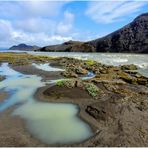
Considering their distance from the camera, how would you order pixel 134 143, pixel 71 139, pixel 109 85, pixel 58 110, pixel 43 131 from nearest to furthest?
pixel 134 143 → pixel 71 139 → pixel 43 131 → pixel 58 110 → pixel 109 85

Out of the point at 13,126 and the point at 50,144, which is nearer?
the point at 50,144

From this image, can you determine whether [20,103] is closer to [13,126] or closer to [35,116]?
[35,116]

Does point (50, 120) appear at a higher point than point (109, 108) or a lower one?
lower

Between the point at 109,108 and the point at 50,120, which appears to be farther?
the point at 109,108

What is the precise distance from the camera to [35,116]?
18.4m

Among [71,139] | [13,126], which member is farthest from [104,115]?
[13,126]

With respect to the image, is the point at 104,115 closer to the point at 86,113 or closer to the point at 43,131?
the point at 86,113

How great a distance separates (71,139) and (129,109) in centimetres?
621

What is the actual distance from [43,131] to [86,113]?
14.0 feet

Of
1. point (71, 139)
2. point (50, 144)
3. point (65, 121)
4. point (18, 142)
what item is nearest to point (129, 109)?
point (65, 121)

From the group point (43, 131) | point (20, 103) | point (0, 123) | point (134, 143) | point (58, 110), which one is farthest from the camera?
point (20, 103)

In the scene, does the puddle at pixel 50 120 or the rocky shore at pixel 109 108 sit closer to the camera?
the rocky shore at pixel 109 108

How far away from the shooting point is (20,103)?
21.9 metres

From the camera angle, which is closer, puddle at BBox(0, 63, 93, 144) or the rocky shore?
the rocky shore
